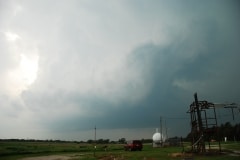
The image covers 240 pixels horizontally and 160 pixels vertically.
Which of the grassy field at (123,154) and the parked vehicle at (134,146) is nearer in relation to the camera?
the grassy field at (123,154)

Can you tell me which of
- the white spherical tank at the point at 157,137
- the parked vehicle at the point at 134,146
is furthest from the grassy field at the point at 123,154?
the white spherical tank at the point at 157,137

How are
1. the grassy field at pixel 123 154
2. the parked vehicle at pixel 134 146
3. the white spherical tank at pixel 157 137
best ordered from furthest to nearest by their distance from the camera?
the white spherical tank at pixel 157 137, the parked vehicle at pixel 134 146, the grassy field at pixel 123 154

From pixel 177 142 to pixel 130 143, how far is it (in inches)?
1031

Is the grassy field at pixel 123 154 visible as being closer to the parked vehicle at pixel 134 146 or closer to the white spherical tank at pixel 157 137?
the parked vehicle at pixel 134 146

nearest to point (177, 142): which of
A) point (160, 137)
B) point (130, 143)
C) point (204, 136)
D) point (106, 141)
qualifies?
point (160, 137)

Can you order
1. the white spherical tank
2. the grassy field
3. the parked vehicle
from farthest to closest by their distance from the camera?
the white spherical tank < the parked vehicle < the grassy field

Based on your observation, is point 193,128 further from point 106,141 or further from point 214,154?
point 106,141

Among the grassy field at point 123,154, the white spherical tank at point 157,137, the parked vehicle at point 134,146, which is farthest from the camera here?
the white spherical tank at point 157,137

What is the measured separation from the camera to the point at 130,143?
5544 cm

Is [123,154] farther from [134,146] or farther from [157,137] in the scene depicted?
[157,137]

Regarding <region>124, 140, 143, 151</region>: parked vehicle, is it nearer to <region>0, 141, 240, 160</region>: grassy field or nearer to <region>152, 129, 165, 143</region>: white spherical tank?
<region>0, 141, 240, 160</region>: grassy field

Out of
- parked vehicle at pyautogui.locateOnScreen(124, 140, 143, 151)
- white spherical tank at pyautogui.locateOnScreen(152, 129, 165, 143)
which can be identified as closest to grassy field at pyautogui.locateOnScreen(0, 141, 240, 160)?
parked vehicle at pyautogui.locateOnScreen(124, 140, 143, 151)

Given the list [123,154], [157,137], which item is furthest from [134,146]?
[157,137]

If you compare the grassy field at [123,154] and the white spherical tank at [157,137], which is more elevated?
the white spherical tank at [157,137]
